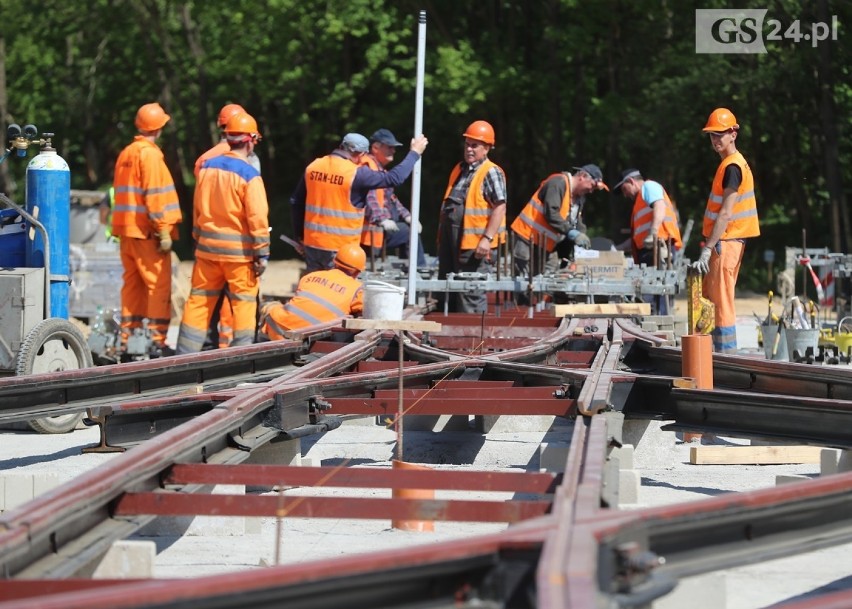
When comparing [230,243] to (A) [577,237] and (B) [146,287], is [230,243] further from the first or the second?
(A) [577,237]

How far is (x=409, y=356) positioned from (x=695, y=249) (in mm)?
22264

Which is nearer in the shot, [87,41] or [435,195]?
[435,195]

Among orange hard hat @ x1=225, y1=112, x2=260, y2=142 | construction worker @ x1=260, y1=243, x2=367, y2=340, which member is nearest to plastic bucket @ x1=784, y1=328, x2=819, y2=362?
construction worker @ x1=260, y1=243, x2=367, y2=340

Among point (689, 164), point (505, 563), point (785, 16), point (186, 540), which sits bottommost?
point (186, 540)

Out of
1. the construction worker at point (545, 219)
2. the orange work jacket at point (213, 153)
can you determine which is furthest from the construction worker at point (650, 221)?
the orange work jacket at point (213, 153)

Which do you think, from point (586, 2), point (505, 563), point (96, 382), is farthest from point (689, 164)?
point (505, 563)

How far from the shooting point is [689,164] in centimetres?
3180

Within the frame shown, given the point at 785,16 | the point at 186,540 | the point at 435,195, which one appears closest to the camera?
the point at 186,540

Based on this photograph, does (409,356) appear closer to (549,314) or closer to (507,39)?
(549,314)

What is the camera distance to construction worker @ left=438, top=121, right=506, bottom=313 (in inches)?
548

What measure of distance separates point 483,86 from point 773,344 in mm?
18088

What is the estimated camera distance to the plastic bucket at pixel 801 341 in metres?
12.3

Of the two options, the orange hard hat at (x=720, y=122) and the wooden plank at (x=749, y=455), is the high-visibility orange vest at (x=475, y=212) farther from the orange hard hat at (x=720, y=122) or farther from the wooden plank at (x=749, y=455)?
the wooden plank at (x=749, y=455)

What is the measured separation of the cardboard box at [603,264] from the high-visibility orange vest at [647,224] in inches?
43.9
